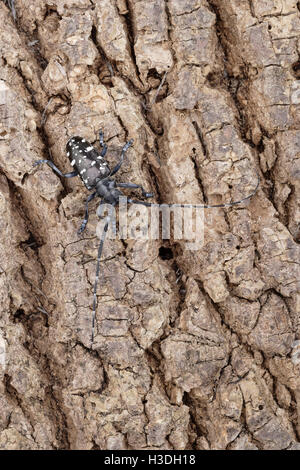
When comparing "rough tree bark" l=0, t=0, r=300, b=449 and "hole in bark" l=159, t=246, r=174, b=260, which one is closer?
"rough tree bark" l=0, t=0, r=300, b=449

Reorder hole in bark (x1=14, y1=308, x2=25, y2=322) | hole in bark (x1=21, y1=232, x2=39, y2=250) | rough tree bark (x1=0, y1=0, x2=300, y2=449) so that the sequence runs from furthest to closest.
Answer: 1. hole in bark (x1=21, y1=232, x2=39, y2=250)
2. hole in bark (x1=14, y1=308, x2=25, y2=322)
3. rough tree bark (x1=0, y1=0, x2=300, y2=449)

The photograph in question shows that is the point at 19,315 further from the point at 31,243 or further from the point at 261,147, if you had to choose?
the point at 261,147

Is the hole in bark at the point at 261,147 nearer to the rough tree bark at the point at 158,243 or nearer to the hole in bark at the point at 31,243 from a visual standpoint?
the rough tree bark at the point at 158,243

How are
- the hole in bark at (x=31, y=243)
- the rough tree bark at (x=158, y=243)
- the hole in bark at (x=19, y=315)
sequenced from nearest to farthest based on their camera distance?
1. the rough tree bark at (x=158, y=243)
2. the hole in bark at (x=19, y=315)
3. the hole in bark at (x=31, y=243)

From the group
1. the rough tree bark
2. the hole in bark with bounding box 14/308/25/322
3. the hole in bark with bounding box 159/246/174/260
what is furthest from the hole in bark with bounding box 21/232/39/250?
the hole in bark with bounding box 159/246/174/260

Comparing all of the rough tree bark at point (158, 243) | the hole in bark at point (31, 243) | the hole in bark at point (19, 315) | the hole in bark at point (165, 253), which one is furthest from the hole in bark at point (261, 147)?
the hole in bark at point (19, 315)

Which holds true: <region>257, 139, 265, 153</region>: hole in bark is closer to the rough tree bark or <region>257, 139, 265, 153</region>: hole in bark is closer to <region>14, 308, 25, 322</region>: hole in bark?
the rough tree bark

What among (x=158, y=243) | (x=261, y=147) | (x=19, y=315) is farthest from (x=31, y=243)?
(x=261, y=147)
